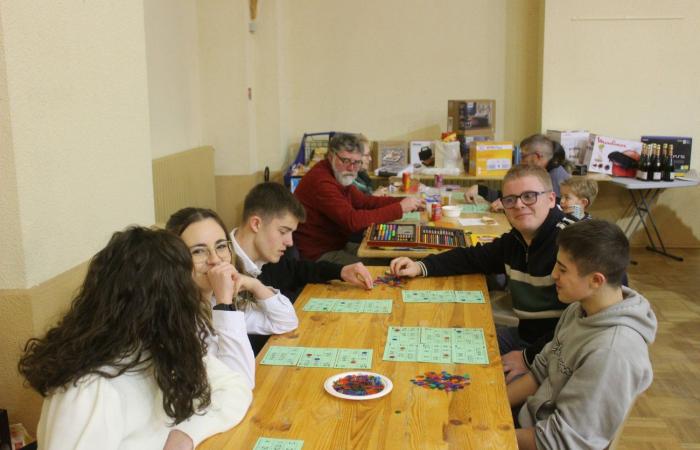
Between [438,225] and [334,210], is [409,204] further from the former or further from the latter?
[334,210]

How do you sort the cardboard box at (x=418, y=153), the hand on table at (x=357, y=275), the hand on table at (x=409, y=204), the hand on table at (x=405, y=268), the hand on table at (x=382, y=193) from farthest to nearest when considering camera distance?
the cardboard box at (x=418, y=153)
the hand on table at (x=382, y=193)
the hand on table at (x=409, y=204)
the hand on table at (x=405, y=268)
the hand on table at (x=357, y=275)

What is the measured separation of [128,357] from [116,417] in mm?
121

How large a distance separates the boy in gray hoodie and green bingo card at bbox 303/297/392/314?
1.94 feet

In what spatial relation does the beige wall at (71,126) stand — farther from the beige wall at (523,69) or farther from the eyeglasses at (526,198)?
the beige wall at (523,69)

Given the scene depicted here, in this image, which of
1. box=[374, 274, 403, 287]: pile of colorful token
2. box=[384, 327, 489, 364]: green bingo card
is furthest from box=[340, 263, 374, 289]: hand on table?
box=[384, 327, 489, 364]: green bingo card

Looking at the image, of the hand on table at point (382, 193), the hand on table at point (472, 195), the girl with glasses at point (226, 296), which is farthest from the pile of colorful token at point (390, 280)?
the hand on table at point (382, 193)

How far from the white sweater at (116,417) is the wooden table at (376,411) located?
0.17ft

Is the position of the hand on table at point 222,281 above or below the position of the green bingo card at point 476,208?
above

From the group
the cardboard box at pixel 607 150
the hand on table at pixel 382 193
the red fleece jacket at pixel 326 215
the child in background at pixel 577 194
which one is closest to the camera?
the child in background at pixel 577 194

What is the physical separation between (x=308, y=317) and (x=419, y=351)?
497mm

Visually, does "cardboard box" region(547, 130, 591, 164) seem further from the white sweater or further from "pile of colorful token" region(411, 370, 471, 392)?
the white sweater

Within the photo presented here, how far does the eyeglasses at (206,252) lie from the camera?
79.8 inches

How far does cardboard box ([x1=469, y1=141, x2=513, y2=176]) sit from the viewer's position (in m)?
6.09

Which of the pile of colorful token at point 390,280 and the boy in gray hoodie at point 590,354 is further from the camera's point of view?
the pile of colorful token at point 390,280
